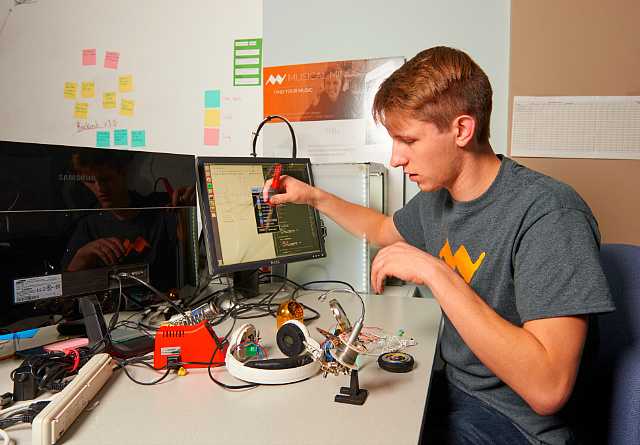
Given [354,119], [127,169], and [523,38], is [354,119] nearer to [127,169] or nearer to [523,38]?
[523,38]

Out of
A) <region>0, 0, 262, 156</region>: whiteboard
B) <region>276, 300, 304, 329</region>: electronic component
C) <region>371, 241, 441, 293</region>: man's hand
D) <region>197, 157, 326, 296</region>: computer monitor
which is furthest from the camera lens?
<region>0, 0, 262, 156</region>: whiteboard

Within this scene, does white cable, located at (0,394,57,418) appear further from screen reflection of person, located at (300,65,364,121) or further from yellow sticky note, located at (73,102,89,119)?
yellow sticky note, located at (73,102,89,119)

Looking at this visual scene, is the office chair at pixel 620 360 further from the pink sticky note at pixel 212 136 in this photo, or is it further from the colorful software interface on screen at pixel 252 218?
the pink sticky note at pixel 212 136

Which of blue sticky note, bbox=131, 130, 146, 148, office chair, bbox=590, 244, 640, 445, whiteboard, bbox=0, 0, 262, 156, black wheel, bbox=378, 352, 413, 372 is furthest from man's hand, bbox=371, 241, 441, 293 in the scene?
blue sticky note, bbox=131, 130, 146, 148

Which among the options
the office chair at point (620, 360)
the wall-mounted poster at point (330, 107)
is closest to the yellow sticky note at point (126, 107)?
the wall-mounted poster at point (330, 107)

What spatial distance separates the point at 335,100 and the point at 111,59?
1256 millimetres

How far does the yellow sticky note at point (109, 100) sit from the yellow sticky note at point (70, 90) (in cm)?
19

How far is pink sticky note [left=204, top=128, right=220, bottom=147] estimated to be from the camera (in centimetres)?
200

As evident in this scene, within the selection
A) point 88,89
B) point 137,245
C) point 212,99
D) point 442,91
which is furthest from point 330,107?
point 88,89

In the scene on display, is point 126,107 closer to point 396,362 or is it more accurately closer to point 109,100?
point 109,100

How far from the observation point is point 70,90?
223 centimetres

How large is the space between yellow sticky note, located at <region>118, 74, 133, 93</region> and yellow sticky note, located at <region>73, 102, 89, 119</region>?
0.23 metres

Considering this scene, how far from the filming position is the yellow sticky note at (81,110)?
7.23ft

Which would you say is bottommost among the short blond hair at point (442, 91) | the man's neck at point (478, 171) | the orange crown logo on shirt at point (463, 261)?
the orange crown logo on shirt at point (463, 261)
